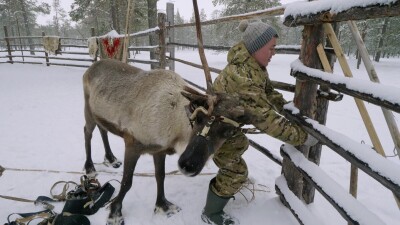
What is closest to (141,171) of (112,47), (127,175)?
(127,175)

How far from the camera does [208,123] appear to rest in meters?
2.02

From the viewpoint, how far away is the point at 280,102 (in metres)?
2.66

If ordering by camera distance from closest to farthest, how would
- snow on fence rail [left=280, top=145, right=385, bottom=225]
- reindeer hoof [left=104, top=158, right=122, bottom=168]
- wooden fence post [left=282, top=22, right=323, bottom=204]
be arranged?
snow on fence rail [left=280, top=145, right=385, bottom=225], wooden fence post [left=282, top=22, right=323, bottom=204], reindeer hoof [left=104, top=158, right=122, bottom=168]

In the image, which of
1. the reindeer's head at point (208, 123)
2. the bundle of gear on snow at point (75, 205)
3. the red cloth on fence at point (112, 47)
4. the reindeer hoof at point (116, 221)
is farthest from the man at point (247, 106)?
the red cloth on fence at point (112, 47)

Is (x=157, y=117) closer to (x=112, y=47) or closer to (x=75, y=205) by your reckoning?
(x=75, y=205)

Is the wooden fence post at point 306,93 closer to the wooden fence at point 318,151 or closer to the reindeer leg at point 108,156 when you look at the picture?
the wooden fence at point 318,151

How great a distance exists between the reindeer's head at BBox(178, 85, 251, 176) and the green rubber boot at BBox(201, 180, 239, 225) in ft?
2.12

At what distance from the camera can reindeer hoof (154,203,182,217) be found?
2.78 m

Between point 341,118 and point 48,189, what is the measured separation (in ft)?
19.9

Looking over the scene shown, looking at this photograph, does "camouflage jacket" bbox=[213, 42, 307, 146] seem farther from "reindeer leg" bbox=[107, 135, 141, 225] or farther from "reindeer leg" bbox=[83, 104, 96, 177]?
"reindeer leg" bbox=[83, 104, 96, 177]

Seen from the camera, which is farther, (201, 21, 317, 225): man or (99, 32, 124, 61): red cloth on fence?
(99, 32, 124, 61): red cloth on fence

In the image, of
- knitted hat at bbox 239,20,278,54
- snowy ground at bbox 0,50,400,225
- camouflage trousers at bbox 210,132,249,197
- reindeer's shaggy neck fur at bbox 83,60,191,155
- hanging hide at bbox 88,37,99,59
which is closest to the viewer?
knitted hat at bbox 239,20,278,54

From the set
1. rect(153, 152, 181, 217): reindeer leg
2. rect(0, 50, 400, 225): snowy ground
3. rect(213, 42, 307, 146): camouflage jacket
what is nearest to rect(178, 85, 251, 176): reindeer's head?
rect(213, 42, 307, 146): camouflage jacket

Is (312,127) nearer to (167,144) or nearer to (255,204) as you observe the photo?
(255,204)
